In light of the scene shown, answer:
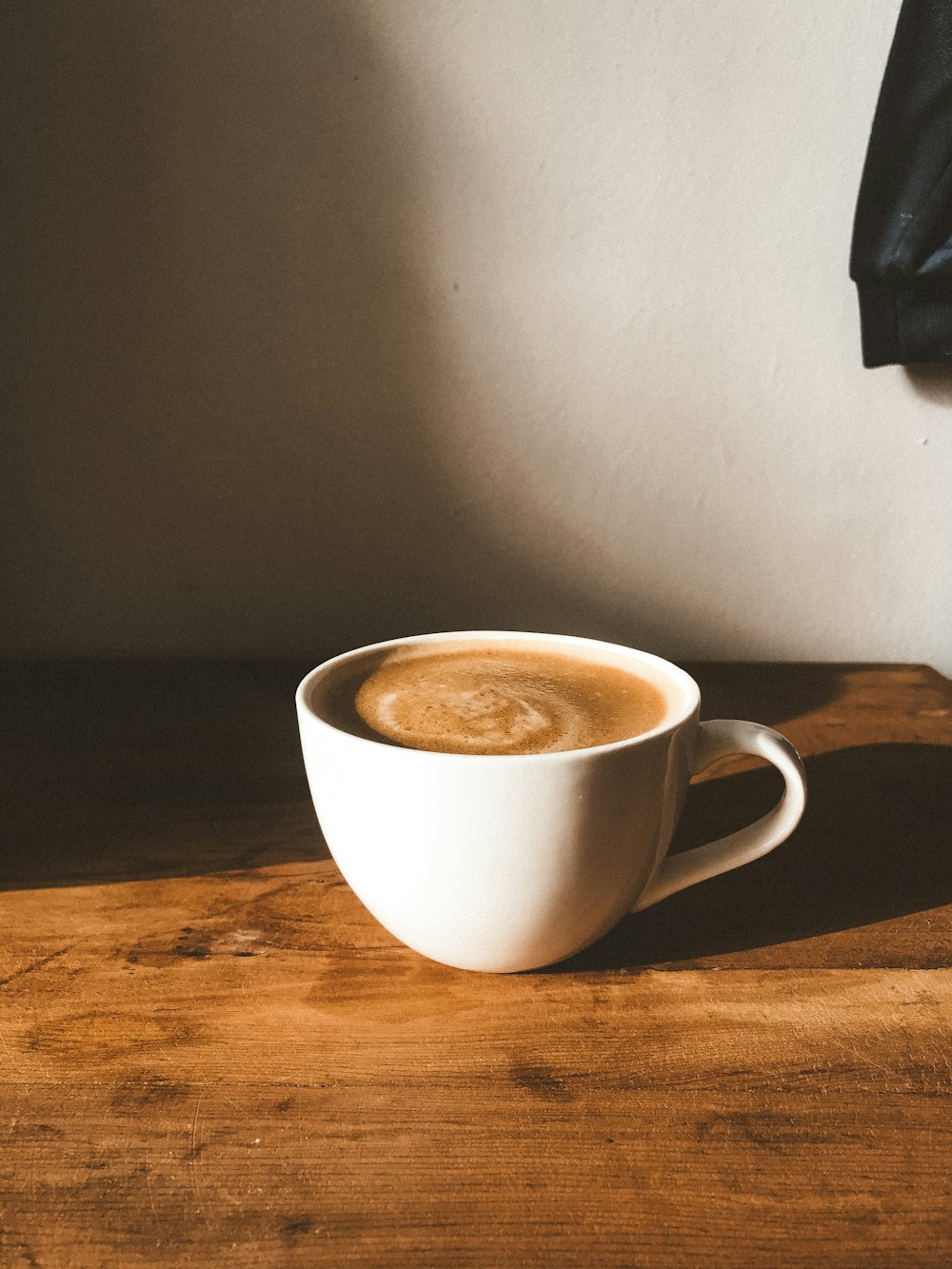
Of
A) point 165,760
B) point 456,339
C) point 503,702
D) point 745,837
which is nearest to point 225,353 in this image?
point 456,339

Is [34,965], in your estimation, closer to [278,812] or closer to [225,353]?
[278,812]

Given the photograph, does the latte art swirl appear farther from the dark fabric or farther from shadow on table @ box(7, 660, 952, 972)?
the dark fabric

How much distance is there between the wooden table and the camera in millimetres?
282

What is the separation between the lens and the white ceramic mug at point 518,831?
352 mm

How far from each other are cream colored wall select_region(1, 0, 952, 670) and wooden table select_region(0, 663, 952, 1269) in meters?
0.30

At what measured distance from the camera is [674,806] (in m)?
0.40

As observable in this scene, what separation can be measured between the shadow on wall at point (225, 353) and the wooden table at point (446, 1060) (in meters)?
0.29

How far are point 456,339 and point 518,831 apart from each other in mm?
537

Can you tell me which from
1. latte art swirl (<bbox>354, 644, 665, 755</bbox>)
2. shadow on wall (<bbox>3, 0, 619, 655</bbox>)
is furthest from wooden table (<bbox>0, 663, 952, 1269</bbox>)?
shadow on wall (<bbox>3, 0, 619, 655</bbox>)

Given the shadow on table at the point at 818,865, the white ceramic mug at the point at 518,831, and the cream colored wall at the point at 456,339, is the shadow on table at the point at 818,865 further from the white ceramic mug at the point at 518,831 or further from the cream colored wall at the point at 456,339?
the cream colored wall at the point at 456,339

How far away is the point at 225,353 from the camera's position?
0.77 meters

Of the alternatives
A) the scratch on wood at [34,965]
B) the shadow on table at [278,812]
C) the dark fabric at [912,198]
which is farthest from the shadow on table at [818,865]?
the dark fabric at [912,198]

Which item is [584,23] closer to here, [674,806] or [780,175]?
[780,175]

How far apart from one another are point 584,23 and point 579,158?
0.10 meters
